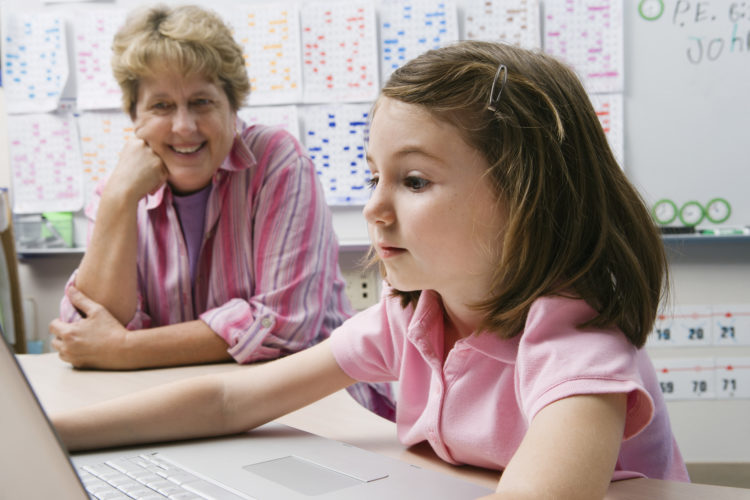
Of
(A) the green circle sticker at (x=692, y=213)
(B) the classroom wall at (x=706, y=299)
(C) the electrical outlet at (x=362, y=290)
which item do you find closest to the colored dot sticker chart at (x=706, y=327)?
(B) the classroom wall at (x=706, y=299)

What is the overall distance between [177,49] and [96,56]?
3.82 ft

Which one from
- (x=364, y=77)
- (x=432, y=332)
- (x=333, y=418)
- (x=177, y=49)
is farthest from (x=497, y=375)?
(x=364, y=77)

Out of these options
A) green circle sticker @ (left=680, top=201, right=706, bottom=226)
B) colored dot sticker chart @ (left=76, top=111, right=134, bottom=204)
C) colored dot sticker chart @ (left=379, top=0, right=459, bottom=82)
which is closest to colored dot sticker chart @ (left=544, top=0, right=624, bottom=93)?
colored dot sticker chart @ (left=379, top=0, right=459, bottom=82)

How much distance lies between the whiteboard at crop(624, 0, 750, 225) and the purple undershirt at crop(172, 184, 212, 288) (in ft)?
4.53

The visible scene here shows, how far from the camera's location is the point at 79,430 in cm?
69

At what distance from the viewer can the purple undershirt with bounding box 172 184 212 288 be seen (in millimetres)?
1332

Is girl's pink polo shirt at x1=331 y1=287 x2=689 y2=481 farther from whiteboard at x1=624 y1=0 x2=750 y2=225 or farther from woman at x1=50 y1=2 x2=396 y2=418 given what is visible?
whiteboard at x1=624 y1=0 x2=750 y2=225

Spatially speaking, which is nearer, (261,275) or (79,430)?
(79,430)

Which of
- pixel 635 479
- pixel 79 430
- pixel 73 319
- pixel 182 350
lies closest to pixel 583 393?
pixel 635 479

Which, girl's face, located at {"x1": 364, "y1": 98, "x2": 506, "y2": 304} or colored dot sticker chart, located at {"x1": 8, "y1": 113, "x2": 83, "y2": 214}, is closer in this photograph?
girl's face, located at {"x1": 364, "y1": 98, "x2": 506, "y2": 304}

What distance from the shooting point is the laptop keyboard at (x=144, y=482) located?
0.55m

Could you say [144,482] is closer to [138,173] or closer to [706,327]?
[138,173]

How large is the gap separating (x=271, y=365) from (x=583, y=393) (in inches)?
15.5

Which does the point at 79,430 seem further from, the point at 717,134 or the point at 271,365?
the point at 717,134
